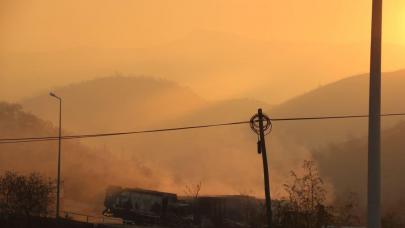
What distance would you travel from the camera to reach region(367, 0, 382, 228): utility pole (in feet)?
61.4

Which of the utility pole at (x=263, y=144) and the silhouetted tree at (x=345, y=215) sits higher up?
the utility pole at (x=263, y=144)

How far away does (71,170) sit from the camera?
168 metres

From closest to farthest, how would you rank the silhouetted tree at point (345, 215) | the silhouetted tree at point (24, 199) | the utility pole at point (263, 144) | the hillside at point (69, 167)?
the utility pole at point (263, 144) < the silhouetted tree at point (345, 215) < the silhouetted tree at point (24, 199) < the hillside at point (69, 167)

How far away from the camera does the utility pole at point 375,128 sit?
18719 millimetres

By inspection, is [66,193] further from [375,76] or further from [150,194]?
[375,76]

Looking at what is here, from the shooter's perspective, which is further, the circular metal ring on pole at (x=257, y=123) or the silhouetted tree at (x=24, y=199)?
the silhouetted tree at (x=24, y=199)

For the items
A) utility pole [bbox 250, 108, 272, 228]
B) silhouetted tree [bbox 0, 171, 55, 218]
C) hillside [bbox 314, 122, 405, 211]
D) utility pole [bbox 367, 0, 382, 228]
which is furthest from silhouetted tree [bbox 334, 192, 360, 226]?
hillside [bbox 314, 122, 405, 211]

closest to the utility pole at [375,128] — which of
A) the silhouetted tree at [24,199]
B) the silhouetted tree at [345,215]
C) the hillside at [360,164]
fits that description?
the silhouetted tree at [345,215]

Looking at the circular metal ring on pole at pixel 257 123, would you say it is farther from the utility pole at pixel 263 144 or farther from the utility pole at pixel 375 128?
the utility pole at pixel 375 128

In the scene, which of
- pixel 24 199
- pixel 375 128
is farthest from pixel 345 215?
pixel 375 128

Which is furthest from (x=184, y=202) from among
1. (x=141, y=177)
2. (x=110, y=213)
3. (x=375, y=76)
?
(x=141, y=177)

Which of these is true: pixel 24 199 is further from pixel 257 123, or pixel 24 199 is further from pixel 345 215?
pixel 257 123

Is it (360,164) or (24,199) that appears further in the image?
(360,164)

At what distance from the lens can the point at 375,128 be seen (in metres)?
19.5
